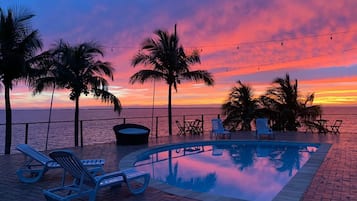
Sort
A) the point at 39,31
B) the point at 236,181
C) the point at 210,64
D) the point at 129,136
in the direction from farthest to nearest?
the point at 210,64
the point at 129,136
the point at 39,31
the point at 236,181

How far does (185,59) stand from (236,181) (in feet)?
28.8

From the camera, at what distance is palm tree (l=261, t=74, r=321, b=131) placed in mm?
15352

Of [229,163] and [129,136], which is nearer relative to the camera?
[229,163]

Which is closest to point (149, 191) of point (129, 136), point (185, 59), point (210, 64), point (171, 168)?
point (171, 168)

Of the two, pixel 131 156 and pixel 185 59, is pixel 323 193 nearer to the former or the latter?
pixel 131 156

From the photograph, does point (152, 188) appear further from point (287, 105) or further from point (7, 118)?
point (287, 105)

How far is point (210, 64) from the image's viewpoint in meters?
18.5

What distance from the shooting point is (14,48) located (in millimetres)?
9117

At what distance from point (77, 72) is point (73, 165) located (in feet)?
24.6

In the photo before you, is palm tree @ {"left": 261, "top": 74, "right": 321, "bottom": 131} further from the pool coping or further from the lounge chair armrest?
the lounge chair armrest

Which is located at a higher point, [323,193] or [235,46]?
[235,46]

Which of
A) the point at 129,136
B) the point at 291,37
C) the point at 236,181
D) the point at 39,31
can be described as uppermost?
the point at 291,37

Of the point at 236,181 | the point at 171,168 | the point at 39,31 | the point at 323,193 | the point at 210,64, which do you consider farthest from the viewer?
the point at 210,64

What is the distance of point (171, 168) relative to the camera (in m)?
8.07
